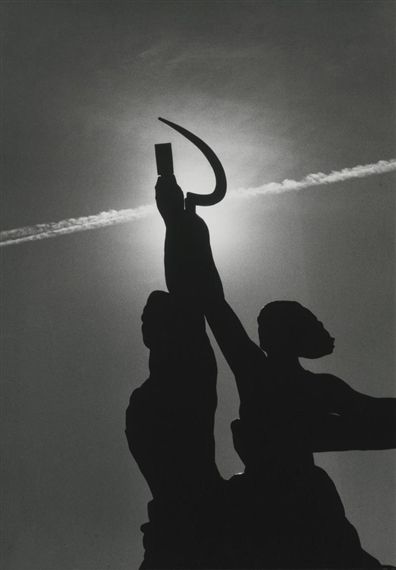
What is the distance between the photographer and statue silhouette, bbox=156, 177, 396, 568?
7348 mm

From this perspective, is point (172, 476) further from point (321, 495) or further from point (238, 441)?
point (321, 495)

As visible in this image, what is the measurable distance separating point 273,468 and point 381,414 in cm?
135

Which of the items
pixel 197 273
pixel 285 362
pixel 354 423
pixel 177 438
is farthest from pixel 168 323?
pixel 354 423

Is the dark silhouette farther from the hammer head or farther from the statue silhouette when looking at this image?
the hammer head

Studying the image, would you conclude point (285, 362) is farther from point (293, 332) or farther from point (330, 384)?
point (330, 384)

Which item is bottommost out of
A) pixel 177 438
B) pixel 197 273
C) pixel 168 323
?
pixel 177 438

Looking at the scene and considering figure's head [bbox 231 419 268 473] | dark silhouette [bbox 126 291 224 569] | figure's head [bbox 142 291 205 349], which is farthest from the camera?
figure's head [bbox 142 291 205 349]

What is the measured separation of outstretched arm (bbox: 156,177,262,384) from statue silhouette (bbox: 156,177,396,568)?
0.01m

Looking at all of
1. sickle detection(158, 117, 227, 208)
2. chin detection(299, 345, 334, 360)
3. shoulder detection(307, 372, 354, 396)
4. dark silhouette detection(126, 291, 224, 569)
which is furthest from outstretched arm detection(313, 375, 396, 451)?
sickle detection(158, 117, 227, 208)

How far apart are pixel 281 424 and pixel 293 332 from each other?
1146 millimetres

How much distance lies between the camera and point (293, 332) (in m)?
8.38

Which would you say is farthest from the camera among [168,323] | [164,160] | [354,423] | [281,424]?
[164,160]

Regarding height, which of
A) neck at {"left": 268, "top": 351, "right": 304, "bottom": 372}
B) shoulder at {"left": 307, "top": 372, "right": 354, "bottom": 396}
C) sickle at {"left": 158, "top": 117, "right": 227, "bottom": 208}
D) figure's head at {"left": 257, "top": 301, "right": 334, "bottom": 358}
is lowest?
shoulder at {"left": 307, "top": 372, "right": 354, "bottom": 396}

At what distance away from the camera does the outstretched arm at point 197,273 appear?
27.7ft
